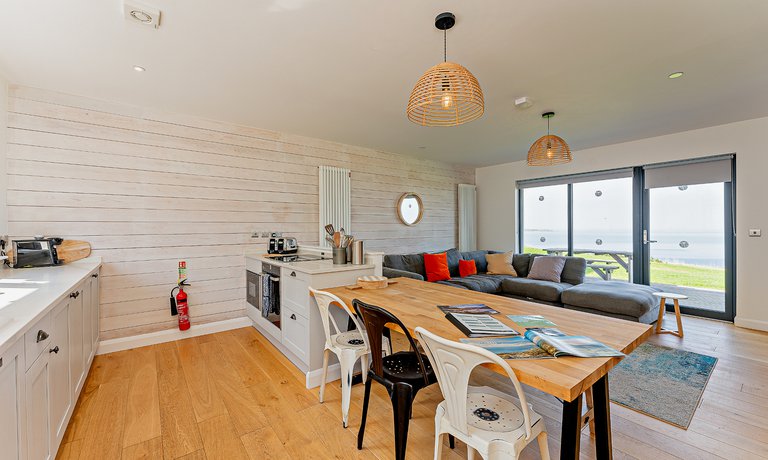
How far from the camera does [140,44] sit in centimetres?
224

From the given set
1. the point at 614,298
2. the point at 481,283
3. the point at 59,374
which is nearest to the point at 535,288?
the point at 481,283

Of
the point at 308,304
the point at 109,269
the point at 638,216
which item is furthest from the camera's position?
the point at 638,216

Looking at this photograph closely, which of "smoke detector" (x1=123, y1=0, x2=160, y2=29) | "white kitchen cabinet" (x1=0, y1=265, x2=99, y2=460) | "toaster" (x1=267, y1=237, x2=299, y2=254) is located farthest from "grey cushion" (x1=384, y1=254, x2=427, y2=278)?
"smoke detector" (x1=123, y1=0, x2=160, y2=29)

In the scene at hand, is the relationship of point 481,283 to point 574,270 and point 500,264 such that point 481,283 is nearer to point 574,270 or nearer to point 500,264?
point 500,264

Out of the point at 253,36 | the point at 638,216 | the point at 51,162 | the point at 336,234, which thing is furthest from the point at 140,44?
the point at 638,216

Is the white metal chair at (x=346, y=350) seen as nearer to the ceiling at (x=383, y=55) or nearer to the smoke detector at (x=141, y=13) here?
the ceiling at (x=383, y=55)

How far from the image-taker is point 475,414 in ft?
4.40

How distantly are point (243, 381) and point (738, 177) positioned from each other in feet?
19.8

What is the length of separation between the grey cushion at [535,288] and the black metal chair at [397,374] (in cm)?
330

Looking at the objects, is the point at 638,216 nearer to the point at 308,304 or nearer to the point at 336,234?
the point at 336,234

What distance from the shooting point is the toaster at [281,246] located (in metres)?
3.97

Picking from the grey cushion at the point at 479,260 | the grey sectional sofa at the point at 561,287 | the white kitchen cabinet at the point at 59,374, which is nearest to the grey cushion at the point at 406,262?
the grey sectional sofa at the point at 561,287

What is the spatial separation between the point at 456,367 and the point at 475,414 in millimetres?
321

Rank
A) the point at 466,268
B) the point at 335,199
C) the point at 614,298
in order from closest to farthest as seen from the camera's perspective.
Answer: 1. the point at 614,298
2. the point at 335,199
3. the point at 466,268
